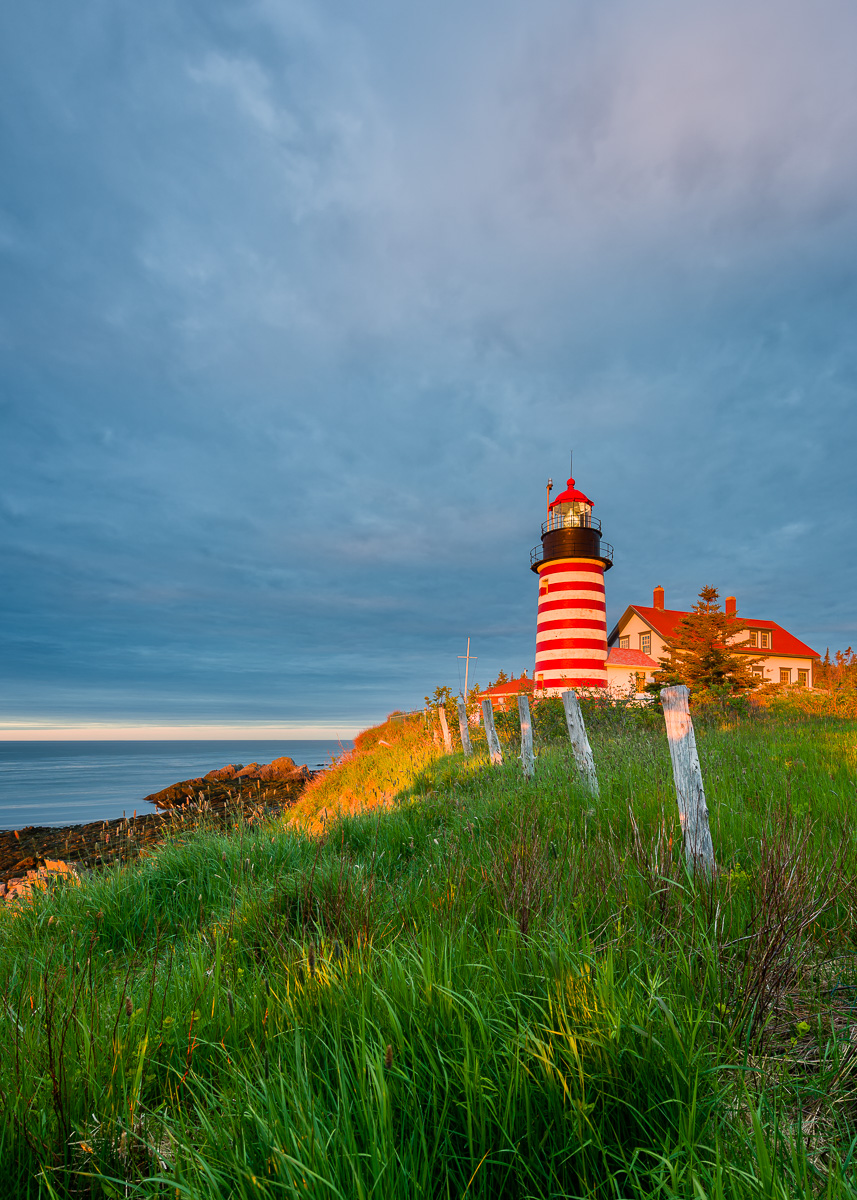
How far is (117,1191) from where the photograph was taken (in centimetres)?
144

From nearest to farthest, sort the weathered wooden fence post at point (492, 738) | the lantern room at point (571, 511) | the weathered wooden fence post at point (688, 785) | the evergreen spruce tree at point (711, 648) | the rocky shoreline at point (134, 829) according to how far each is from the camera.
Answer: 1. the weathered wooden fence post at point (688, 785)
2. the rocky shoreline at point (134, 829)
3. the weathered wooden fence post at point (492, 738)
4. the evergreen spruce tree at point (711, 648)
5. the lantern room at point (571, 511)

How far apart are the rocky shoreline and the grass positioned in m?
4.25

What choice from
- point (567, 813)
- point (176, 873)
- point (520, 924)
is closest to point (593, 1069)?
point (520, 924)

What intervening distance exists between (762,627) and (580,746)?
49.1 metres

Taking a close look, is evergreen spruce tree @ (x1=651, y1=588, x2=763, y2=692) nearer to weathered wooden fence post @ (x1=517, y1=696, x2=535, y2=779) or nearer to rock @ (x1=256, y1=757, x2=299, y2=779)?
weathered wooden fence post @ (x1=517, y1=696, x2=535, y2=779)

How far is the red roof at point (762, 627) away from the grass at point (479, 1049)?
42092mm

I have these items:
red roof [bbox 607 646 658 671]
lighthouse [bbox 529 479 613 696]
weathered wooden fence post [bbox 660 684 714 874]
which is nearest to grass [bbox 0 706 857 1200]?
weathered wooden fence post [bbox 660 684 714 874]

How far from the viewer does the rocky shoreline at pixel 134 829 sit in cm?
761

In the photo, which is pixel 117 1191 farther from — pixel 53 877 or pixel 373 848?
pixel 53 877

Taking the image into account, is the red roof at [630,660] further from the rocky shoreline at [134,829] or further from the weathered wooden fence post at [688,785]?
the weathered wooden fence post at [688,785]

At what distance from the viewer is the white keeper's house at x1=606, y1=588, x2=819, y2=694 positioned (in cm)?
4128

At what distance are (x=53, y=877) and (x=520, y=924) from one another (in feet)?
21.2

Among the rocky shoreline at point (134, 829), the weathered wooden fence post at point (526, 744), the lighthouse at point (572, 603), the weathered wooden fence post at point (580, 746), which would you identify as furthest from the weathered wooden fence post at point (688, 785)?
the lighthouse at point (572, 603)

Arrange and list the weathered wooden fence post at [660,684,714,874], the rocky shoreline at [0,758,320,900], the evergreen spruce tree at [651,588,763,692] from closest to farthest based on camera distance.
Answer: the weathered wooden fence post at [660,684,714,874]
the rocky shoreline at [0,758,320,900]
the evergreen spruce tree at [651,588,763,692]
